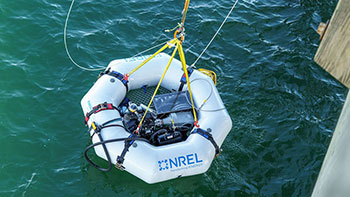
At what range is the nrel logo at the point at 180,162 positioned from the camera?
6.05 meters

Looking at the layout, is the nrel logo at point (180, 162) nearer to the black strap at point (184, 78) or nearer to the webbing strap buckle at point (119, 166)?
the webbing strap buckle at point (119, 166)

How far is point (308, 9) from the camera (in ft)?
34.6

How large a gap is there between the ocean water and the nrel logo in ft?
1.89

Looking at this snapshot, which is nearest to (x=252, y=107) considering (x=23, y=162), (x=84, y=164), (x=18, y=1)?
(x=84, y=164)

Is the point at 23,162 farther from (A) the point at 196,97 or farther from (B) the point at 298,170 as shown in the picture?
(B) the point at 298,170

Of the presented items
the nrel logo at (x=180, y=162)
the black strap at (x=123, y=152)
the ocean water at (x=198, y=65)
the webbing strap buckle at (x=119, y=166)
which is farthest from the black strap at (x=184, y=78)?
the webbing strap buckle at (x=119, y=166)

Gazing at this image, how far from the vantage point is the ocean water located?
21.5ft

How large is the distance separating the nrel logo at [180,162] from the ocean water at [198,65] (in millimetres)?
576

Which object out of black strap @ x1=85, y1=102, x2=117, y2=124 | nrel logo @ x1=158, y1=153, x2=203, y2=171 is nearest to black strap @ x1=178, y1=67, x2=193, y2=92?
black strap @ x1=85, y1=102, x2=117, y2=124

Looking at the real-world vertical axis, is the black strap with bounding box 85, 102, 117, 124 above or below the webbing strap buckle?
above

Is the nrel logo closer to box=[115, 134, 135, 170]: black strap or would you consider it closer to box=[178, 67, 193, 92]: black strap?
box=[115, 134, 135, 170]: black strap

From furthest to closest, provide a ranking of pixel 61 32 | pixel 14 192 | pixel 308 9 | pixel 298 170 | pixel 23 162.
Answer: pixel 308 9 < pixel 61 32 < pixel 298 170 < pixel 23 162 < pixel 14 192

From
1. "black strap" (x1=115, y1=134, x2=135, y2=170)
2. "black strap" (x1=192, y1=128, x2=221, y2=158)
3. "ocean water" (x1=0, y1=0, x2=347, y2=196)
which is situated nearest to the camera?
"black strap" (x1=115, y1=134, x2=135, y2=170)

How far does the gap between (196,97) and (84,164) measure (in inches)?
101
